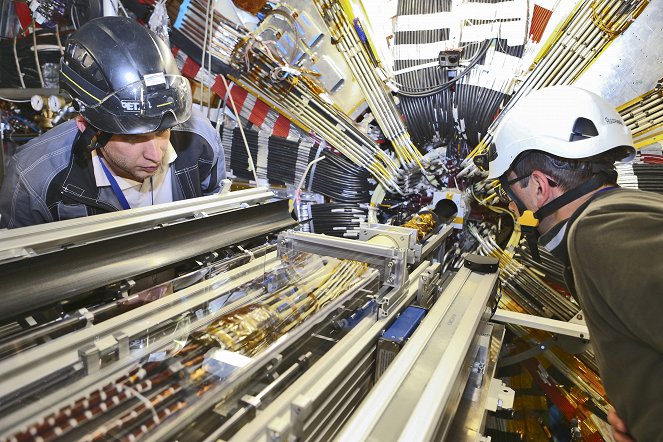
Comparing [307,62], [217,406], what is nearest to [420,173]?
[307,62]

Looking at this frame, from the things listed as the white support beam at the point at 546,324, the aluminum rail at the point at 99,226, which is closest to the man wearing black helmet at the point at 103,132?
the aluminum rail at the point at 99,226

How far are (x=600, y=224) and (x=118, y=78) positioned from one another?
1.55 meters

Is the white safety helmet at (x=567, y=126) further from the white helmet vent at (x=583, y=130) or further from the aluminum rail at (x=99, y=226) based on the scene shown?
the aluminum rail at (x=99, y=226)

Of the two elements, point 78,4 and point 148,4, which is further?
point 148,4

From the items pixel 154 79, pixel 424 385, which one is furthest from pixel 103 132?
pixel 424 385

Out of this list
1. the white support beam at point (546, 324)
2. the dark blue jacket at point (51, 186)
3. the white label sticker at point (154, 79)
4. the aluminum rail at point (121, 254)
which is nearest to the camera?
the aluminum rail at point (121, 254)

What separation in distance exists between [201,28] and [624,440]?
2982mm

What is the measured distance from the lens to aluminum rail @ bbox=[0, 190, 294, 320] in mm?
1054

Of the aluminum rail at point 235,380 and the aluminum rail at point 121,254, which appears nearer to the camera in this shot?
the aluminum rail at point 235,380

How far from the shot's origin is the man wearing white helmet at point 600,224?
0.86 m

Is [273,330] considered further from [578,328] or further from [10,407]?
[578,328]

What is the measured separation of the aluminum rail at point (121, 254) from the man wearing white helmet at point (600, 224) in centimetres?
102

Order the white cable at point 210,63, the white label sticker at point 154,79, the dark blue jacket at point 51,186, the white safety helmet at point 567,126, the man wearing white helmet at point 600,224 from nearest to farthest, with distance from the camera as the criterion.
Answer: the man wearing white helmet at point 600,224 → the white safety helmet at point 567,126 → the white label sticker at point 154,79 → the dark blue jacket at point 51,186 → the white cable at point 210,63

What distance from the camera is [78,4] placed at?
2455mm
